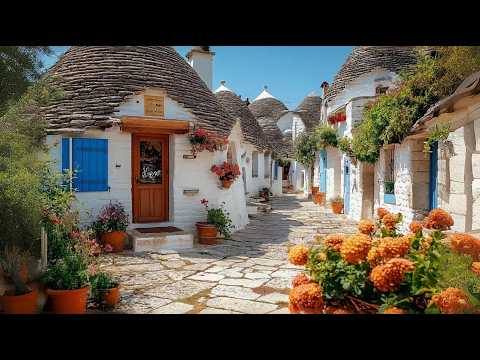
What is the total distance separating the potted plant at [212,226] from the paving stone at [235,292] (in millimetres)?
3252

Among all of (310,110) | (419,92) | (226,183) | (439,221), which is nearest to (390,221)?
(439,221)

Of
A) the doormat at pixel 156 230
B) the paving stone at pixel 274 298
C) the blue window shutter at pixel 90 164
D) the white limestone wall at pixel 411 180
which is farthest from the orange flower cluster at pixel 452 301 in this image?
the blue window shutter at pixel 90 164

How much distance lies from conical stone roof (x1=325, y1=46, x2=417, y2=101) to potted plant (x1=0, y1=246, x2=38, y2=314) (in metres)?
13.7

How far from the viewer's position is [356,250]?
262 cm

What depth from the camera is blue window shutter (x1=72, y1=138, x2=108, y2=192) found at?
25.9ft

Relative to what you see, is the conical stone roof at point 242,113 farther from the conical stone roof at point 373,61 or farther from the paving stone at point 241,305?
the paving stone at point 241,305

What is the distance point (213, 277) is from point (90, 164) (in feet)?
12.7

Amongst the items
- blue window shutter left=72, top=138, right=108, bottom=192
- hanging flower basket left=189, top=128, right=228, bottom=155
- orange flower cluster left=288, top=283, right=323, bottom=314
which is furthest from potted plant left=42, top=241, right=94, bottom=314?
hanging flower basket left=189, top=128, right=228, bottom=155

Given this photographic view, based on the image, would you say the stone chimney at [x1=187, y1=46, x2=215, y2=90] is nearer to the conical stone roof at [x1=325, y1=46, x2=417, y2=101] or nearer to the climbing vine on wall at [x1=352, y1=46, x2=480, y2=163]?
the conical stone roof at [x1=325, y1=46, x2=417, y2=101]

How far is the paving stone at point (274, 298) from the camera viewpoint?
4707 millimetres
